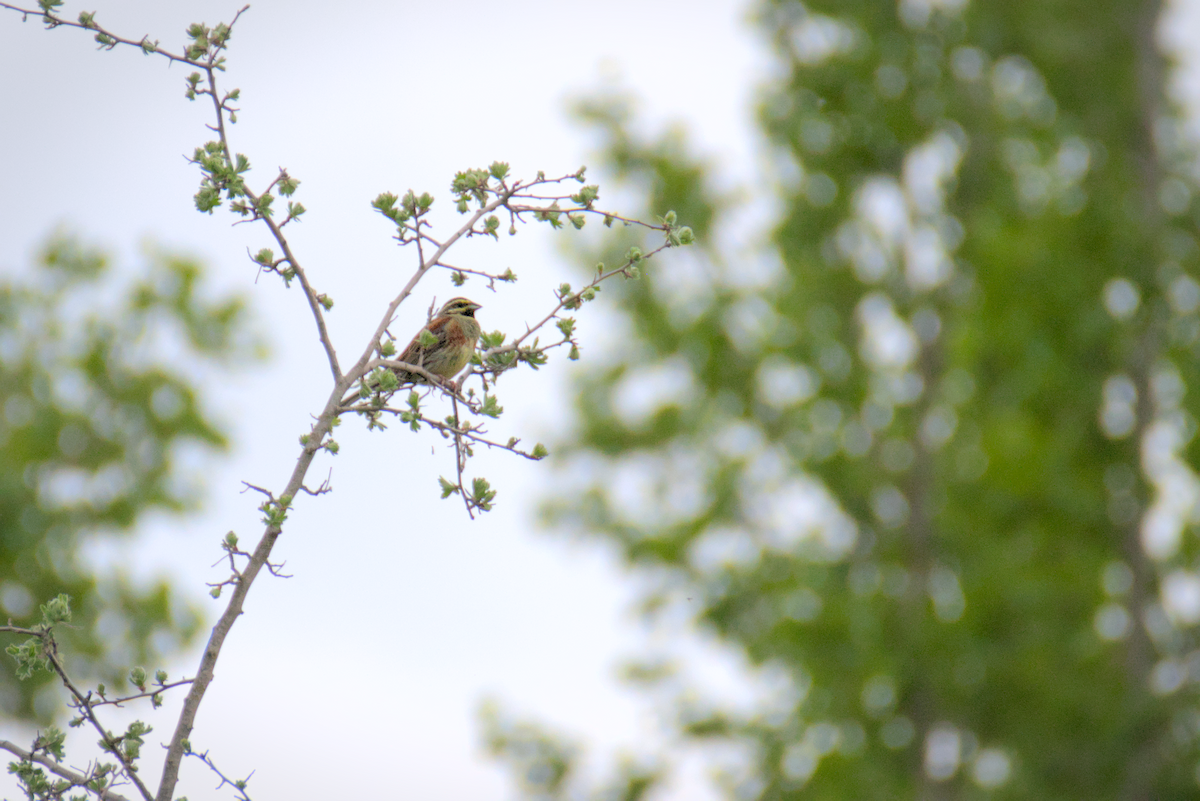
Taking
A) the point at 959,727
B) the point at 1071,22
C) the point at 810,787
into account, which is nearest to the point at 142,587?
the point at 810,787

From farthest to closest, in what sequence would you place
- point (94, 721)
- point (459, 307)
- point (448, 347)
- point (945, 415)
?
point (945, 415) → point (459, 307) → point (448, 347) → point (94, 721)

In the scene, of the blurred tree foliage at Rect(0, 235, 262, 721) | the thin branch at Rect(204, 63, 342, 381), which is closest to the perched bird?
the thin branch at Rect(204, 63, 342, 381)

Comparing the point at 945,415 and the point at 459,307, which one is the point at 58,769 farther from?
the point at 945,415

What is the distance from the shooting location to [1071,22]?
12453 mm

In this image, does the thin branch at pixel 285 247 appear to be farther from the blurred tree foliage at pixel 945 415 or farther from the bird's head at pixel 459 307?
the blurred tree foliage at pixel 945 415

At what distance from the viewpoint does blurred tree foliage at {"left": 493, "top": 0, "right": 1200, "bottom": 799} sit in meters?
10.7

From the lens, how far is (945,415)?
464 inches

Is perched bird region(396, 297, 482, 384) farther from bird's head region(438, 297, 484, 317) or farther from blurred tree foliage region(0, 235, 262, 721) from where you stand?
blurred tree foliage region(0, 235, 262, 721)

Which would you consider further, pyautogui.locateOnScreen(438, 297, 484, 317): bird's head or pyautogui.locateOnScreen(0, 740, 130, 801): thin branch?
pyautogui.locateOnScreen(438, 297, 484, 317): bird's head

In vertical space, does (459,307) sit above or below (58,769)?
above

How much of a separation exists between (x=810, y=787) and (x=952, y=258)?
6016 mm

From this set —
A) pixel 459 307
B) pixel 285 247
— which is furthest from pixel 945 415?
pixel 285 247

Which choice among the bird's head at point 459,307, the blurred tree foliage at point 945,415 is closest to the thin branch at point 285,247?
the bird's head at point 459,307

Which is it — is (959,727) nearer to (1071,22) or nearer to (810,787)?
(810,787)
